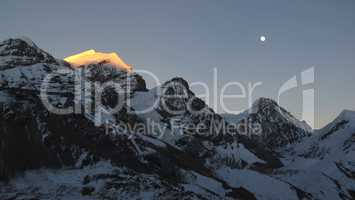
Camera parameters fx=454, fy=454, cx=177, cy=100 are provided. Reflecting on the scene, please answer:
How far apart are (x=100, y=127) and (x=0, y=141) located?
169ft

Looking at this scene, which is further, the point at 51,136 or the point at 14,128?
the point at 51,136

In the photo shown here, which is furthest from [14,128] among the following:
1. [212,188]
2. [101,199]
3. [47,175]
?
[212,188]

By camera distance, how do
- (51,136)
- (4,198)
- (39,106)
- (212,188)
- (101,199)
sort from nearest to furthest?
1. (4,198)
2. (101,199)
3. (51,136)
4. (39,106)
5. (212,188)

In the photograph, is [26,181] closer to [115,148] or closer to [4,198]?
[4,198]

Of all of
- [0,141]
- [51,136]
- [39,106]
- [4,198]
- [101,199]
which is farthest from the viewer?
[39,106]

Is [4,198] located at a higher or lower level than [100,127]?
lower

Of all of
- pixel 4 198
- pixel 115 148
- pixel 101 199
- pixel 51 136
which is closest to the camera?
pixel 4 198

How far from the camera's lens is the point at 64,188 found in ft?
367

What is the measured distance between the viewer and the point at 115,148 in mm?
158125

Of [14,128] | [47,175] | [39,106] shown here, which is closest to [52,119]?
[39,106]

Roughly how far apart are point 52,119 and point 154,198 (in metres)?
50.2

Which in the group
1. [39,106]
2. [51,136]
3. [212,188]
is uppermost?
[39,106]

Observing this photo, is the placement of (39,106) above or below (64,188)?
above

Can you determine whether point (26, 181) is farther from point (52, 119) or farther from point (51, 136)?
point (52, 119)
